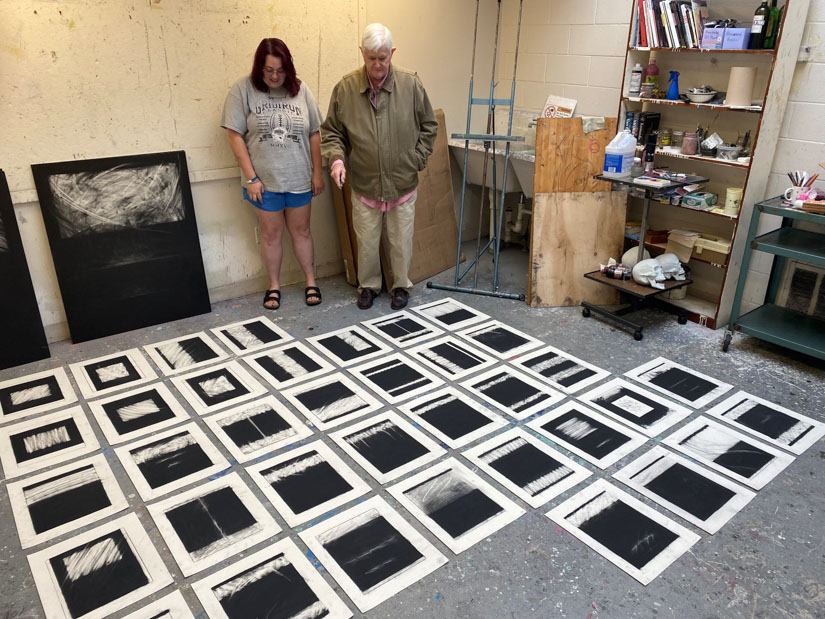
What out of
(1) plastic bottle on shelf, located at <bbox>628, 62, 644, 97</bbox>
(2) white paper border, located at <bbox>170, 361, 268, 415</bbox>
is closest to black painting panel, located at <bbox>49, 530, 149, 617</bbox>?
(2) white paper border, located at <bbox>170, 361, 268, 415</bbox>

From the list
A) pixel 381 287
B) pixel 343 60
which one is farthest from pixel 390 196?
pixel 343 60

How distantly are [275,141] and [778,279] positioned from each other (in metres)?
2.86

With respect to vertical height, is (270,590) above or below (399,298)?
below

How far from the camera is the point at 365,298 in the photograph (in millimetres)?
3812

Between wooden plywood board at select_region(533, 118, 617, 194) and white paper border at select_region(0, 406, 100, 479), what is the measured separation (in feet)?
8.66

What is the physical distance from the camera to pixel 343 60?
12.6ft

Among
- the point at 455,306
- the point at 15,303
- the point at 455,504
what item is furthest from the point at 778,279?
the point at 15,303

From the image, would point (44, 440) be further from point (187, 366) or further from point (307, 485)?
point (307, 485)

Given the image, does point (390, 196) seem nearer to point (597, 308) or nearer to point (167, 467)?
point (597, 308)

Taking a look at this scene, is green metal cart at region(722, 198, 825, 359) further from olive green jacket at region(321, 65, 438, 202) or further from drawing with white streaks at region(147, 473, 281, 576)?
drawing with white streaks at region(147, 473, 281, 576)

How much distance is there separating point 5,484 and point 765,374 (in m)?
3.35

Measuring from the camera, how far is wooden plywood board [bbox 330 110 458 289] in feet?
13.3

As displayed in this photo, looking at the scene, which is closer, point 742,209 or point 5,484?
point 5,484

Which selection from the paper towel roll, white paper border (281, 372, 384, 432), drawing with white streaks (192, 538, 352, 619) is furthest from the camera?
the paper towel roll
